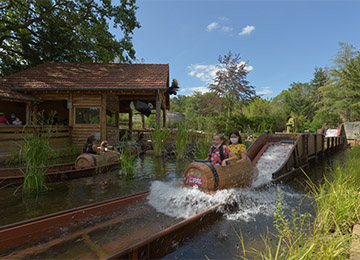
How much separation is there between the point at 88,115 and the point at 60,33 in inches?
378

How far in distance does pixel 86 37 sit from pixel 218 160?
49.6ft

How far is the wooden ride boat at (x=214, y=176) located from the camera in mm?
3965

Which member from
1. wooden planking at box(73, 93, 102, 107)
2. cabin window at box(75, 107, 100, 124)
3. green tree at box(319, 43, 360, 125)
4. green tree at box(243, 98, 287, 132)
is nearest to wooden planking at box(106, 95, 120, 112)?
wooden planking at box(73, 93, 102, 107)

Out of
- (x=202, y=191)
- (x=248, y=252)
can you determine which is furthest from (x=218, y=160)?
(x=248, y=252)

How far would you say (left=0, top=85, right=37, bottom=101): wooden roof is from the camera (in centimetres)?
990

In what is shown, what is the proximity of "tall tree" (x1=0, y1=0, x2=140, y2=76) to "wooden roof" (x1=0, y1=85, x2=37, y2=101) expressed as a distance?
605 cm

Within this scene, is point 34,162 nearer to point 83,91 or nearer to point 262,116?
point 83,91

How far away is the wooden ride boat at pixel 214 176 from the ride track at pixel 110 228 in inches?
18.2

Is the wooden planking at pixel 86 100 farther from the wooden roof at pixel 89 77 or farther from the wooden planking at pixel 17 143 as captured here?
the wooden planking at pixel 17 143

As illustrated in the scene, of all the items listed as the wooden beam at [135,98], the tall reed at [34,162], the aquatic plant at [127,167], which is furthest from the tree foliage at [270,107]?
the tall reed at [34,162]

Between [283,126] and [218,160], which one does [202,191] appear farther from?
[283,126]

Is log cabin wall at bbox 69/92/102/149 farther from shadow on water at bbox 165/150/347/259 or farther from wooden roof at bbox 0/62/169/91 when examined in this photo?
shadow on water at bbox 165/150/347/259

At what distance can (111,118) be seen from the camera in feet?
44.2

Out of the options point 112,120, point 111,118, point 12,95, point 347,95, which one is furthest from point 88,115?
point 347,95
